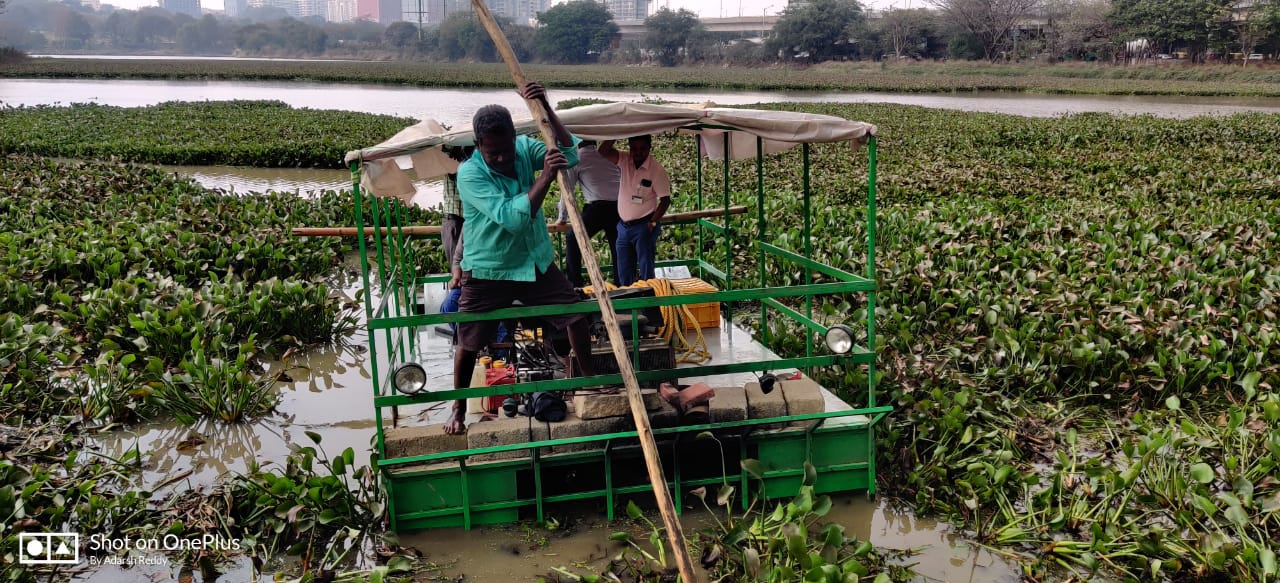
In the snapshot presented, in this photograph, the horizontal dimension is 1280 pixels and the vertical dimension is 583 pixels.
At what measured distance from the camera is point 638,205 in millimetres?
6293

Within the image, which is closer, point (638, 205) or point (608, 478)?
point (608, 478)

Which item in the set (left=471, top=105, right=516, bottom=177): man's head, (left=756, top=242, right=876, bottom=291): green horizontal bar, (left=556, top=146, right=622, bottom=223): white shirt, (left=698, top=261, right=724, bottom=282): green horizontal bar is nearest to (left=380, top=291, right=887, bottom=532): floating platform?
(left=756, top=242, right=876, bottom=291): green horizontal bar

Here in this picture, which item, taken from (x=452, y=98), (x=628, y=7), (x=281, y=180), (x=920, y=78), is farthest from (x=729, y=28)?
(x=281, y=180)

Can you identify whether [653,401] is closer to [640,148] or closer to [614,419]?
[614,419]

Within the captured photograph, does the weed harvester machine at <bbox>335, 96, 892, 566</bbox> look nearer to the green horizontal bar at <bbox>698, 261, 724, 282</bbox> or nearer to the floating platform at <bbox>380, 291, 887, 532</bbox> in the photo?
the floating platform at <bbox>380, 291, 887, 532</bbox>

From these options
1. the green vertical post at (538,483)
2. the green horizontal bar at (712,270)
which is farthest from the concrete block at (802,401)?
the green horizontal bar at (712,270)

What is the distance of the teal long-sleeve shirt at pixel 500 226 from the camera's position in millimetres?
4289

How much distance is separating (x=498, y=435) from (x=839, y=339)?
1.80 metres

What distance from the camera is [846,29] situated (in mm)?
74000

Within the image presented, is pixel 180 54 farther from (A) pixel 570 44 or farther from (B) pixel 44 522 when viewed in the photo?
(B) pixel 44 522

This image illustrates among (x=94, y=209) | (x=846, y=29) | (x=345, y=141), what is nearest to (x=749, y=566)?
(x=94, y=209)

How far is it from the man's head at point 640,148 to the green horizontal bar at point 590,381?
6.36 ft

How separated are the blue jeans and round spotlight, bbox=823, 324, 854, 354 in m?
1.93

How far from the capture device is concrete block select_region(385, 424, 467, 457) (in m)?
4.49
